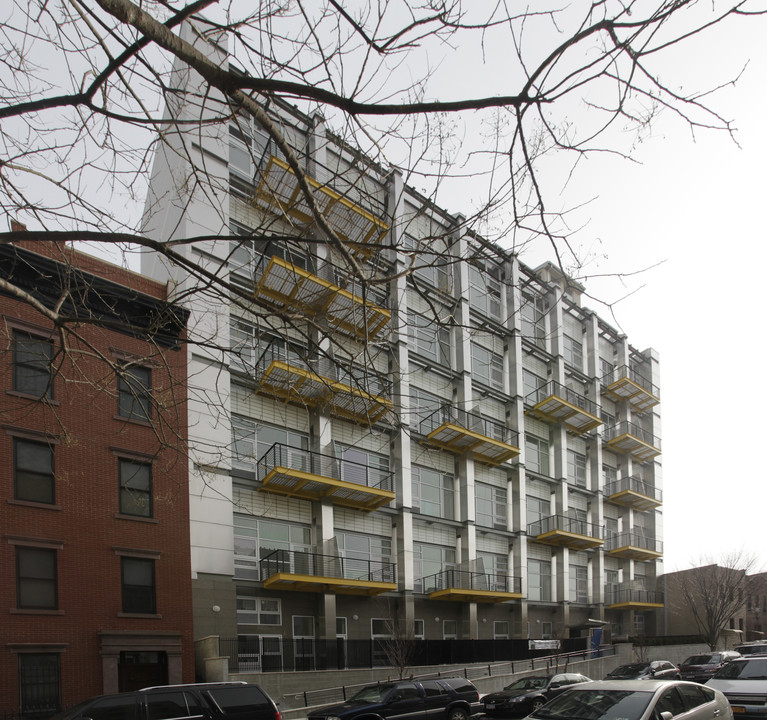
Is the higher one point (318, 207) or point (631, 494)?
point (318, 207)

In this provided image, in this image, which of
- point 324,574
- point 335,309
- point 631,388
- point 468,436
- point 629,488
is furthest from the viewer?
point 631,388

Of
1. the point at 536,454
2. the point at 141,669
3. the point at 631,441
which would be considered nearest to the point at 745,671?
the point at 141,669

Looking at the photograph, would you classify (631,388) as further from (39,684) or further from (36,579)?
(39,684)

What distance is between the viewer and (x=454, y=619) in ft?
109

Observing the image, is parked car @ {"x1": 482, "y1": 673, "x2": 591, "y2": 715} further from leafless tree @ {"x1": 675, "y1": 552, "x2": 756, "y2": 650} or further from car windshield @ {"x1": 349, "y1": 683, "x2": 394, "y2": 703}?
leafless tree @ {"x1": 675, "y1": 552, "x2": 756, "y2": 650}

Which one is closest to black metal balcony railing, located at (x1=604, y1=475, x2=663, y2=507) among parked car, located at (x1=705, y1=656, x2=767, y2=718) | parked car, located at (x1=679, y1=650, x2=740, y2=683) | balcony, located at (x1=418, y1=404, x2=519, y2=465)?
balcony, located at (x1=418, y1=404, x2=519, y2=465)

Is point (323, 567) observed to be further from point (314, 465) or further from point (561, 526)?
point (561, 526)

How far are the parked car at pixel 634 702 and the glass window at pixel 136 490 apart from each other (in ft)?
46.0

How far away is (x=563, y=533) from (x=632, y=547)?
31.3 feet

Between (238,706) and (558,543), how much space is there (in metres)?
31.2

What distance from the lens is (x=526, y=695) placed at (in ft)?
71.3

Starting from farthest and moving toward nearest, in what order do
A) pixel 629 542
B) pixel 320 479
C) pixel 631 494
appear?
pixel 629 542 < pixel 631 494 < pixel 320 479

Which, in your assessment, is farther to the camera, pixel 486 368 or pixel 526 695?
pixel 486 368

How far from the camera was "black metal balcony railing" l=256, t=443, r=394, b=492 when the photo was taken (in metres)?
26.2
